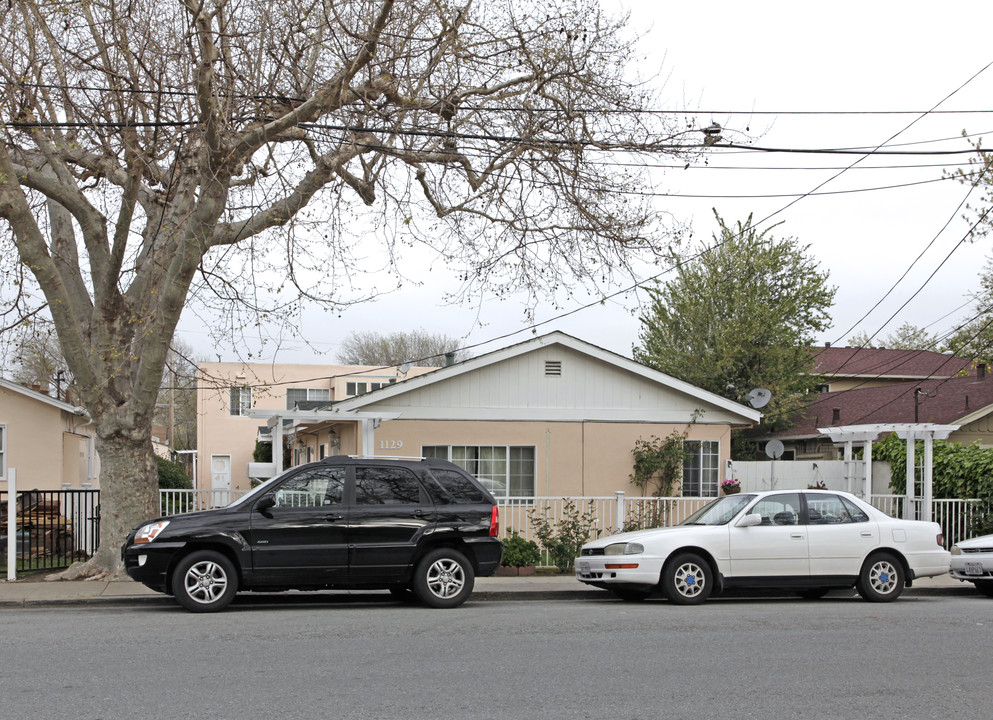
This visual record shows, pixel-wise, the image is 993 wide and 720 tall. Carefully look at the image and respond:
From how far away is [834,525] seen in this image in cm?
1332

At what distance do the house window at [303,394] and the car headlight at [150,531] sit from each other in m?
30.7

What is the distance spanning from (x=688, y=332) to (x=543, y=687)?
3129cm

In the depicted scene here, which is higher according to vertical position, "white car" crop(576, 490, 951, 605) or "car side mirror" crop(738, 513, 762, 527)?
"car side mirror" crop(738, 513, 762, 527)

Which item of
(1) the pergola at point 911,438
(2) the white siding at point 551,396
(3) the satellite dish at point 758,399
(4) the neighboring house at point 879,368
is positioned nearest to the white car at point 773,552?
(1) the pergola at point 911,438

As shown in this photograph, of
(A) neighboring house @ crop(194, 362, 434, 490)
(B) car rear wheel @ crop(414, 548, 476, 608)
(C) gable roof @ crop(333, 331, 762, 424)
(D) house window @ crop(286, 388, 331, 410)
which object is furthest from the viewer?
(A) neighboring house @ crop(194, 362, 434, 490)

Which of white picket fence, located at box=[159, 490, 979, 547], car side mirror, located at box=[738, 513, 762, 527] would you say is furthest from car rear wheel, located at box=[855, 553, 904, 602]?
white picket fence, located at box=[159, 490, 979, 547]

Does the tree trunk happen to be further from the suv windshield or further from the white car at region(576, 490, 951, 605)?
the suv windshield

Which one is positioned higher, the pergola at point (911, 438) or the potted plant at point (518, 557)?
the pergola at point (911, 438)

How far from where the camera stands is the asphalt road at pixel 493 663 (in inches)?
281

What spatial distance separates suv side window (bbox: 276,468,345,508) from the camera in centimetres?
1205

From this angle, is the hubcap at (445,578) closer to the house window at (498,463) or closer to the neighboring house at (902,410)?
the house window at (498,463)

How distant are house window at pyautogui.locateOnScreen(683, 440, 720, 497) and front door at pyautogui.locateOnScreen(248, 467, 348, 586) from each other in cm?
971

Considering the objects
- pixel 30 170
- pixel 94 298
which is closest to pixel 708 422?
pixel 94 298

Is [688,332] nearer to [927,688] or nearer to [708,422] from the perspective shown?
[708,422]
